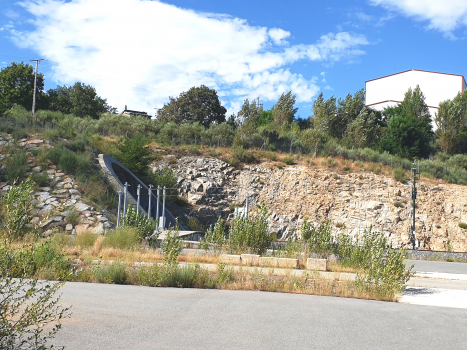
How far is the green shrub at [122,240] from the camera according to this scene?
16.9 meters

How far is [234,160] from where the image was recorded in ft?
144

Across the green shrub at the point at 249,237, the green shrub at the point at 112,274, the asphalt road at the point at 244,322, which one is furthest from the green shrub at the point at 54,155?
the asphalt road at the point at 244,322

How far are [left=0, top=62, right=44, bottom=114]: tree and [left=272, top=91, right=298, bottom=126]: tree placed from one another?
35925 millimetres

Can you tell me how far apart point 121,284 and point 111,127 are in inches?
1667

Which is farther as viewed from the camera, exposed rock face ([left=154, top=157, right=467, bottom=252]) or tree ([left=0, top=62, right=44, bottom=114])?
tree ([left=0, top=62, right=44, bottom=114])

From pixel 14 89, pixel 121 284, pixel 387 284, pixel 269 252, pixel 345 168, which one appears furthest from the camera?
pixel 14 89

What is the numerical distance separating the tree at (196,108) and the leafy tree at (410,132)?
1048 inches

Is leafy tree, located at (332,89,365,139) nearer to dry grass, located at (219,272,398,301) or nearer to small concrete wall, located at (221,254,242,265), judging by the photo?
small concrete wall, located at (221,254,242,265)

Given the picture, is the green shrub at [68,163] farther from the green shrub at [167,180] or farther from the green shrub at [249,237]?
the green shrub at [249,237]

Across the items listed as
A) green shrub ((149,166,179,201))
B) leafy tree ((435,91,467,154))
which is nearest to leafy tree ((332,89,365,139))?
leafy tree ((435,91,467,154))

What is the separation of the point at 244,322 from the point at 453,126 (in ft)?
189

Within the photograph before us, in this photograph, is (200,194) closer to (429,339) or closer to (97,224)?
(97,224)

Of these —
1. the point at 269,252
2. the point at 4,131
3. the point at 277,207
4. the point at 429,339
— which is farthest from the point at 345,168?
the point at 429,339

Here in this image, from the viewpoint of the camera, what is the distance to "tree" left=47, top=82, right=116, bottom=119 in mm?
63625
